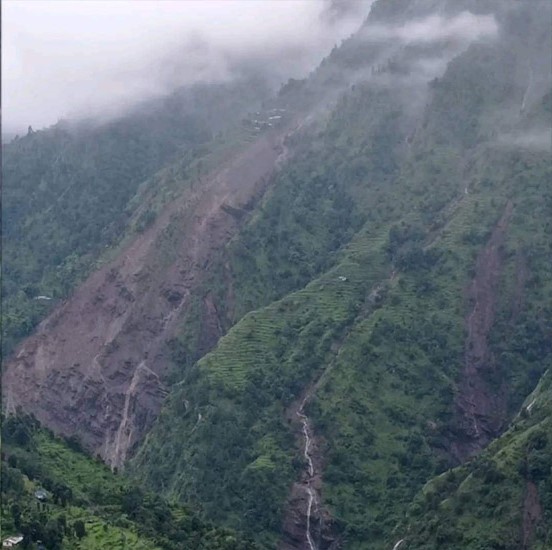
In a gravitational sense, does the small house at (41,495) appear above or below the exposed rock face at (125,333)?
above

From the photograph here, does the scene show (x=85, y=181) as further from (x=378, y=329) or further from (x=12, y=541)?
(x=12, y=541)

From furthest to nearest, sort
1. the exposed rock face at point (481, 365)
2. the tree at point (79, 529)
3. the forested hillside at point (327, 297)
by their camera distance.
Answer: the exposed rock face at point (481, 365) < the forested hillside at point (327, 297) < the tree at point (79, 529)

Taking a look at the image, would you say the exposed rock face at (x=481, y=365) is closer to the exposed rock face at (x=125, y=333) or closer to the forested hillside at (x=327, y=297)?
the forested hillside at (x=327, y=297)

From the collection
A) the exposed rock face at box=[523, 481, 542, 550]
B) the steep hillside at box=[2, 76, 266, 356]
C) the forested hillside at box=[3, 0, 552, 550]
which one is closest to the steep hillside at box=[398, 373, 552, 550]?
the exposed rock face at box=[523, 481, 542, 550]

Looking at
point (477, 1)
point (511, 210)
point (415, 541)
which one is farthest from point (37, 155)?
point (415, 541)

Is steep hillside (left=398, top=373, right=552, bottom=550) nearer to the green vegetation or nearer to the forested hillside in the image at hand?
the forested hillside

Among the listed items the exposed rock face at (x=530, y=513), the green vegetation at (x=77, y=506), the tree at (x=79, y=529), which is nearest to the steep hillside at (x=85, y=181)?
the green vegetation at (x=77, y=506)

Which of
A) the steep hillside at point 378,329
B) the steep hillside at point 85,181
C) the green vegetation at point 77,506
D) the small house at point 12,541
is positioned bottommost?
the steep hillside at point 378,329
